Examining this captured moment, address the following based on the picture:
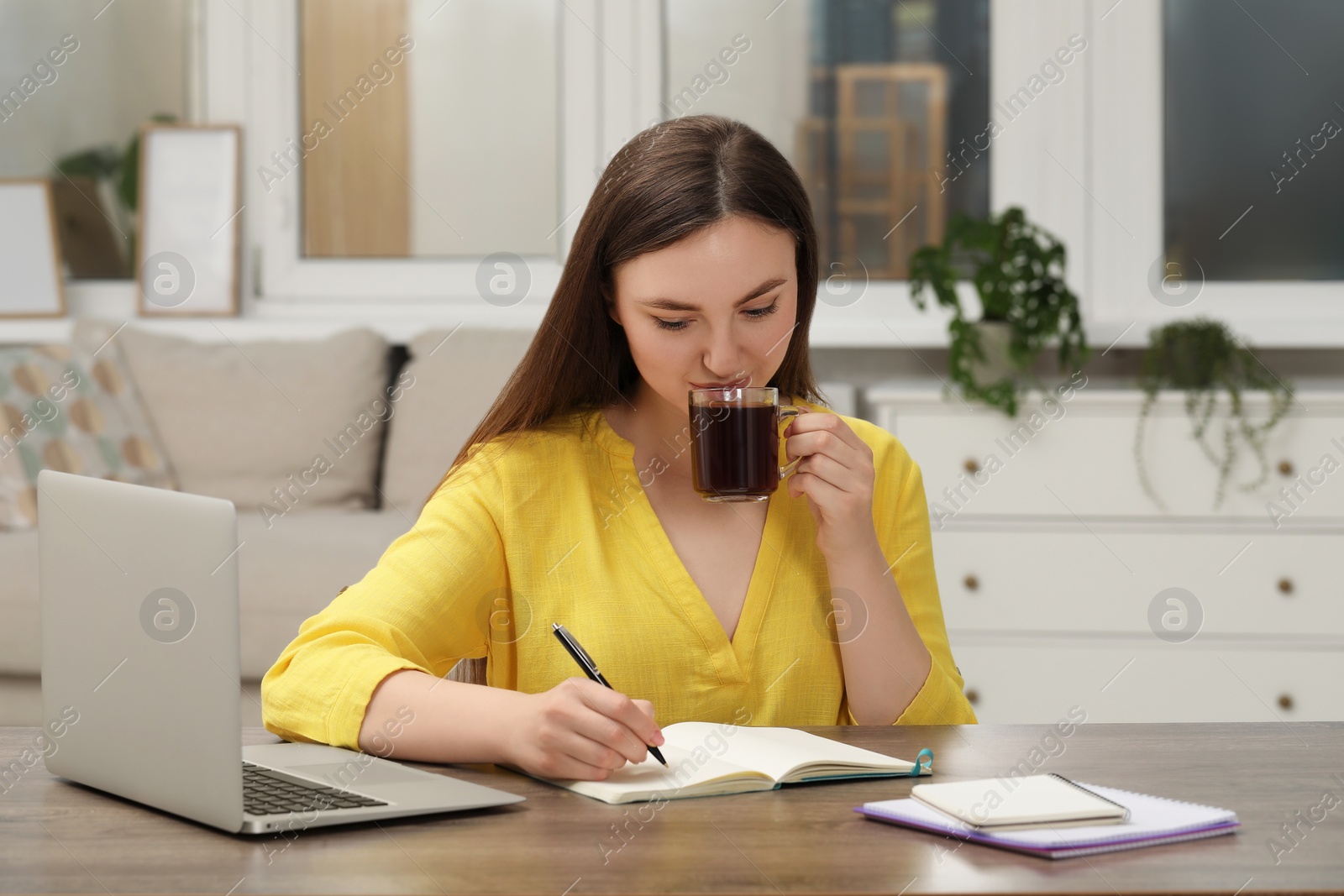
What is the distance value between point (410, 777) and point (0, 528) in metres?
2.50

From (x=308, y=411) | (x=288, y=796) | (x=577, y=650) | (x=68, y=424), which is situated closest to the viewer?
(x=288, y=796)

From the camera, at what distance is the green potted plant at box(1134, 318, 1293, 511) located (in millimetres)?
3023

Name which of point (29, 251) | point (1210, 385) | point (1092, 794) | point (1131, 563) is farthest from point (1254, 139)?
point (29, 251)

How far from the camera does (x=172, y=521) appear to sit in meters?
0.87

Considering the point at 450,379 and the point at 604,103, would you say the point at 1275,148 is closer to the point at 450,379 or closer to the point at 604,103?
the point at 604,103

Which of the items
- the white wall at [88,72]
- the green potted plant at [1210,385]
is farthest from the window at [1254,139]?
the white wall at [88,72]

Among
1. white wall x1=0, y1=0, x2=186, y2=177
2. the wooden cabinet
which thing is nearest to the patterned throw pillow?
white wall x1=0, y1=0, x2=186, y2=177

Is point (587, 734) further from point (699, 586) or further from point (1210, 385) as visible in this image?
point (1210, 385)

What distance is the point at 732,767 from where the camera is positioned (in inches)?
39.2

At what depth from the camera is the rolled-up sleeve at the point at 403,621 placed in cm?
114

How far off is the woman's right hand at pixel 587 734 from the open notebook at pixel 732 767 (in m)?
0.01

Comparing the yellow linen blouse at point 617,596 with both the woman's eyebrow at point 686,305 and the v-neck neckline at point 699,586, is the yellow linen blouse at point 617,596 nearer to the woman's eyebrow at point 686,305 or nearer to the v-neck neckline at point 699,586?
the v-neck neckline at point 699,586

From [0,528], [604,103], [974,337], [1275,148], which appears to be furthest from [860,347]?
[0,528]

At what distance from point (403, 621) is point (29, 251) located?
124 inches
